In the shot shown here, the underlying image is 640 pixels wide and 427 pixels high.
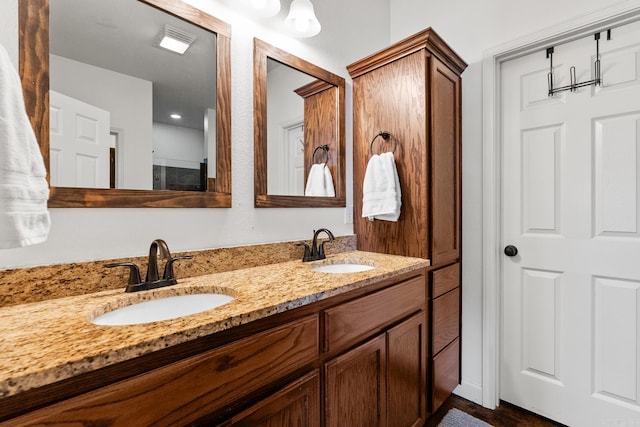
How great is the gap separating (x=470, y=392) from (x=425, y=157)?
1465 millimetres

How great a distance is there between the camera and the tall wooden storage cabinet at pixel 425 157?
1.57m

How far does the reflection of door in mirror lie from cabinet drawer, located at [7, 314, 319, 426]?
0.74m

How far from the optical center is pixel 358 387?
1108 mm

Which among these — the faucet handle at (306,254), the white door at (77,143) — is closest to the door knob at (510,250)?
the faucet handle at (306,254)

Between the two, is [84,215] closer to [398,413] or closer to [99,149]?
[99,149]

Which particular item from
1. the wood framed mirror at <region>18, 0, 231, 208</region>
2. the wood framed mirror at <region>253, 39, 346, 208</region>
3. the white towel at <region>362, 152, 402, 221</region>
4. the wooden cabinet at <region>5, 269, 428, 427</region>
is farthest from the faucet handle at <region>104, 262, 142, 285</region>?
the white towel at <region>362, 152, 402, 221</region>

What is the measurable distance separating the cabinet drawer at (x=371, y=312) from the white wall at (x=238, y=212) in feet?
1.95

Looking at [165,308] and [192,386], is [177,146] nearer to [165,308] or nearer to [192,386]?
[165,308]

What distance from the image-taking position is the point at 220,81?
132 cm

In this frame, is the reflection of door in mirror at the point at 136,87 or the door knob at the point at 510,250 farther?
the door knob at the point at 510,250

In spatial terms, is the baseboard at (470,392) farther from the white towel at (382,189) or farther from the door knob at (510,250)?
the white towel at (382,189)

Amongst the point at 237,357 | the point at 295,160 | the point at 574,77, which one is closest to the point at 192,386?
the point at 237,357

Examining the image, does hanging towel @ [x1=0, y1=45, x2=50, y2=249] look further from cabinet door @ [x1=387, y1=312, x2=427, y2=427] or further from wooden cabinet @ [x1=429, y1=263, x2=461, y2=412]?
wooden cabinet @ [x1=429, y1=263, x2=461, y2=412]

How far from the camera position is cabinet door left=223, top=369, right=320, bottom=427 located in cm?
→ 78
